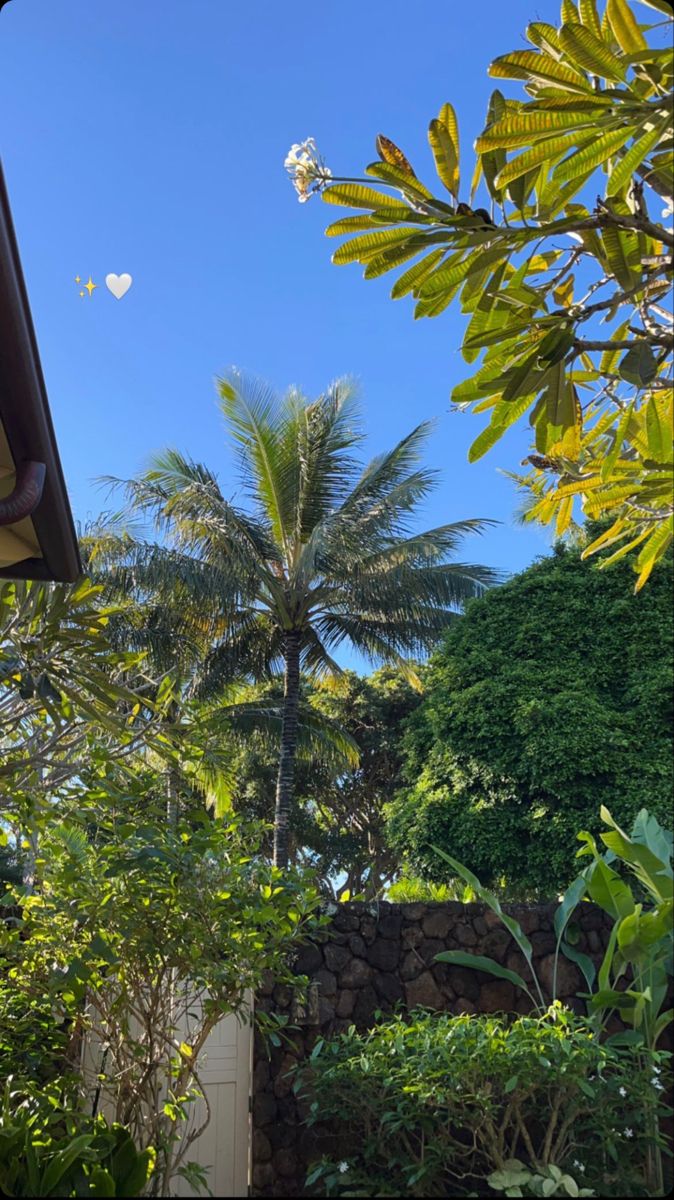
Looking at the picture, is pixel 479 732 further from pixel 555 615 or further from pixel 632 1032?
pixel 632 1032

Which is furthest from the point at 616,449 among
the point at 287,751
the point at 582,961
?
the point at 287,751

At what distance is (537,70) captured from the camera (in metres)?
1.76

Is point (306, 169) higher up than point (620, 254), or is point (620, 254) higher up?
point (306, 169)

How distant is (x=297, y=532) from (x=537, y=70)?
1007 cm

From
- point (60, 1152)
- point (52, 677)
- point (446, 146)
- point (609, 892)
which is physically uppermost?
point (446, 146)

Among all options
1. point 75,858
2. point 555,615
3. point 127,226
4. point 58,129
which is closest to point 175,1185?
point 75,858

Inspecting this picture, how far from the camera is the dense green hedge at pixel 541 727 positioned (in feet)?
28.8

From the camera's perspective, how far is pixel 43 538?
2.76 m

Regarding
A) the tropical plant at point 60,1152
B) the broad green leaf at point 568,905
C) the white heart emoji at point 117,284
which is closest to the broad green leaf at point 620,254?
the white heart emoji at point 117,284

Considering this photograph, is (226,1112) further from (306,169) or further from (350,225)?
(306,169)

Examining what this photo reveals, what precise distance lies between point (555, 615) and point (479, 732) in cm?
168

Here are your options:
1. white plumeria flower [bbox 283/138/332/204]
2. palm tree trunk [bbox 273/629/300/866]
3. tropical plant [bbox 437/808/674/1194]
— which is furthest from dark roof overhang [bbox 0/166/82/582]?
palm tree trunk [bbox 273/629/300/866]

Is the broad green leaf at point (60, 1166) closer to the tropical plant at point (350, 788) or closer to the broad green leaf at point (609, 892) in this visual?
the broad green leaf at point (609, 892)

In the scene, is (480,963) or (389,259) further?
(480,963)
